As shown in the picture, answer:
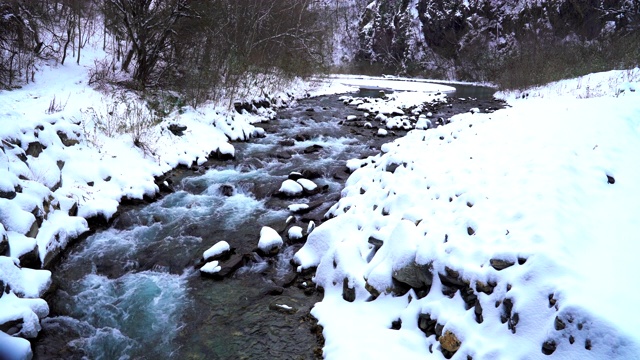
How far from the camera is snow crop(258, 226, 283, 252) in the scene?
5777mm

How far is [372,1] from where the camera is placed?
220 feet

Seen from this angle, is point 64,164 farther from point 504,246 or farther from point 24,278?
point 504,246

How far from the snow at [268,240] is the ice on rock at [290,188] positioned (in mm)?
2038

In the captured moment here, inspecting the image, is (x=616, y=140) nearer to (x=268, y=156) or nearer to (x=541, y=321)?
(x=541, y=321)

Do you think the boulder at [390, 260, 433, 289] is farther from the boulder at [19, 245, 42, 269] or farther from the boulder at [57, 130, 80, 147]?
→ the boulder at [57, 130, 80, 147]

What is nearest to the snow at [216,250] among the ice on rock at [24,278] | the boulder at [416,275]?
the ice on rock at [24,278]

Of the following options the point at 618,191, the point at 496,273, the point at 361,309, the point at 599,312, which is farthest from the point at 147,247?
the point at 618,191

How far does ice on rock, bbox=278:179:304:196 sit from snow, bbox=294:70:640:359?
1.55 m

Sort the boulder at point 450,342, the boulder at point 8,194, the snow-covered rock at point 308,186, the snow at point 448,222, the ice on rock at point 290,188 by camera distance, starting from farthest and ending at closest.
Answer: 1. the snow-covered rock at point 308,186
2. the ice on rock at point 290,188
3. the boulder at point 8,194
4. the boulder at point 450,342
5. the snow at point 448,222

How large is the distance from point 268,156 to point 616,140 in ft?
26.7

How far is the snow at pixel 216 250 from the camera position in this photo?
5.56m

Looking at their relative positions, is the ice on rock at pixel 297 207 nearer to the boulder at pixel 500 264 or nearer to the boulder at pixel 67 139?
the boulder at pixel 500 264

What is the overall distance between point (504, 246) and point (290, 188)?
5208 mm

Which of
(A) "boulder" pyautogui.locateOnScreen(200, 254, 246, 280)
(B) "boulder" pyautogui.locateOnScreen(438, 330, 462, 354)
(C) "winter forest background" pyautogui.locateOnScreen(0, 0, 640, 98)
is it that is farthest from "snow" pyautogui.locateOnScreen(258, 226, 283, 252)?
(C) "winter forest background" pyautogui.locateOnScreen(0, 0, 640, 98)
